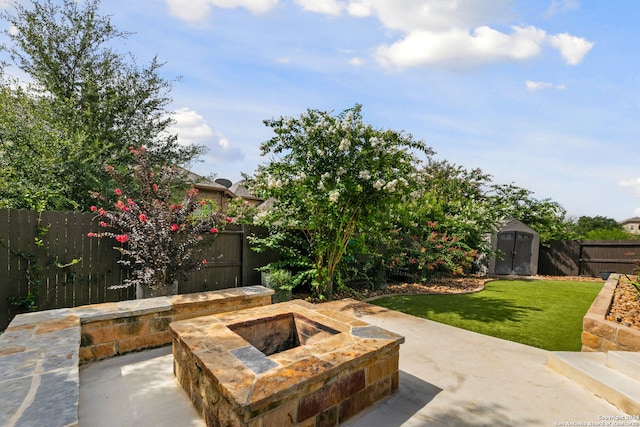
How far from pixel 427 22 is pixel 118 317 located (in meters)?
5.48

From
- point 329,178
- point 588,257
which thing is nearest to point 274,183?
point 329,178

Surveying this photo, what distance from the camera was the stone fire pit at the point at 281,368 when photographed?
177 cm

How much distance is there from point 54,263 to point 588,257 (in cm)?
1604

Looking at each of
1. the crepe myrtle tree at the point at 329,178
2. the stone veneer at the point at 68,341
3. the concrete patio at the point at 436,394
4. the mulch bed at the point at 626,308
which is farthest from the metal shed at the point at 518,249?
the stone veneer at the point at 68,341

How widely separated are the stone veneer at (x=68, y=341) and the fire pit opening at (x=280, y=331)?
97 centimetres

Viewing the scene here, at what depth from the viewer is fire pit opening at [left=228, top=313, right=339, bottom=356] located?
289 cm

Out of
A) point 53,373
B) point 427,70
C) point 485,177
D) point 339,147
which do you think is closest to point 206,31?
point 339,147

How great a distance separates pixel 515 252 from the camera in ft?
39.9

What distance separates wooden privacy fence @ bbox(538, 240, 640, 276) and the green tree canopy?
45.6ft

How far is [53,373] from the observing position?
1741 mm

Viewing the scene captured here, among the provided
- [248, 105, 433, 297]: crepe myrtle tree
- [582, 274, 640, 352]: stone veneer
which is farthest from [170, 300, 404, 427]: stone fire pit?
[248, 105, 433, 297]: crepe myrtle tree

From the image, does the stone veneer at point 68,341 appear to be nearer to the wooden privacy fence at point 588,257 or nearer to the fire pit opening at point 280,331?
the fire pit opening at point 280,331

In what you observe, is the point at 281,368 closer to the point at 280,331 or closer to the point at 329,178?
the point at 280,331

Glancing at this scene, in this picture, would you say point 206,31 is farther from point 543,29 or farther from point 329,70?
point 543,29
